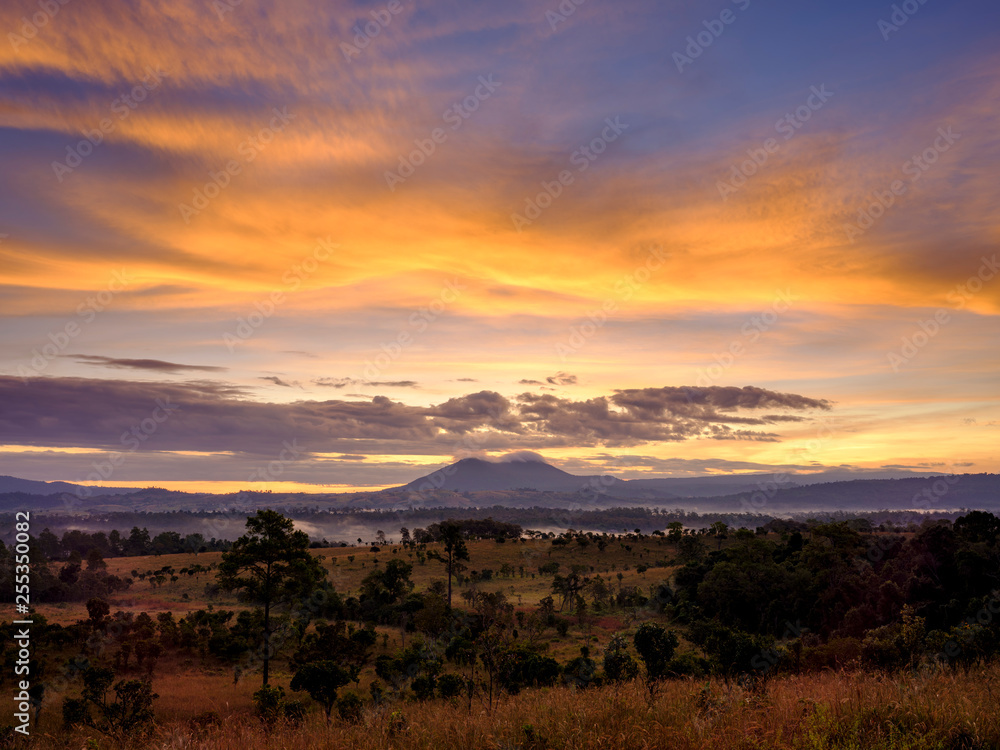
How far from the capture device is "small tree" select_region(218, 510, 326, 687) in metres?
41.2

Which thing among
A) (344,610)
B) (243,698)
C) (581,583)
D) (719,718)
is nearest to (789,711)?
(719,718)

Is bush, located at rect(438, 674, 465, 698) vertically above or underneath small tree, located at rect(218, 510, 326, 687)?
underneath

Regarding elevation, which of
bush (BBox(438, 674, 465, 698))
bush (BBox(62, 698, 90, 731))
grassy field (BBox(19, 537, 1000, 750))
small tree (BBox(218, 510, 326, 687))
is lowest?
bush (BBox(438, 674, 465, 698))

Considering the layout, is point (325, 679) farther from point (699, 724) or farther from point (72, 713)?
point (699, 724)

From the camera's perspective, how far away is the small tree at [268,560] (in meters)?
41.2

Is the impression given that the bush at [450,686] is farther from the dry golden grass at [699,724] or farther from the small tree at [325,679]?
the dry golden grass at [699,724]

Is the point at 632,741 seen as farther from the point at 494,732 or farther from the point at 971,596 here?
the point at 971,596

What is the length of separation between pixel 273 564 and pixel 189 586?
82924 millimetres

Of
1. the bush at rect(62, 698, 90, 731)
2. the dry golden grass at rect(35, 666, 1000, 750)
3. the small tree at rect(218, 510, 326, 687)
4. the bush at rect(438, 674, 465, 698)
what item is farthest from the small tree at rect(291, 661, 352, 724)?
the dry golden grass at rect(35, 666, 1000, 750)

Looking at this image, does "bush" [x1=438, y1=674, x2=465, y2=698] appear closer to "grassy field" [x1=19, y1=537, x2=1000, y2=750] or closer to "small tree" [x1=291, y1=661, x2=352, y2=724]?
"small tree" [x1=291, y1=661, x2=352, y2=724]

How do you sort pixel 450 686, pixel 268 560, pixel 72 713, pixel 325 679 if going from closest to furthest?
pixel 72 713 → pixel 325 679 → pixel 450 686 → pixel 268 560

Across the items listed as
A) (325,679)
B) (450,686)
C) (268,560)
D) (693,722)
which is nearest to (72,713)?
(325,679)

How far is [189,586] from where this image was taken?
109500mm

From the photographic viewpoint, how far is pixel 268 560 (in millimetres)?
41875
